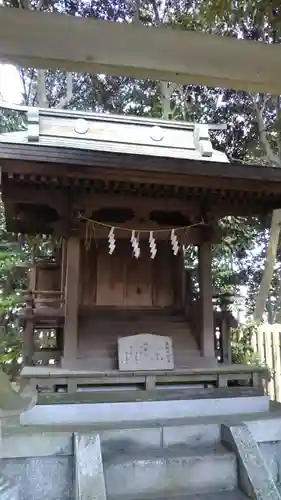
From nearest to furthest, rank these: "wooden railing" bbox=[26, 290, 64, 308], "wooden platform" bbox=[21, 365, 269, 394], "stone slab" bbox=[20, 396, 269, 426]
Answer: "stone slab" bbox=[20, 396, 269, 426] < "wooden platform" bbox=[21, 365, 269, 394] < "wooden railing" bbox=[26, 290, 64, 308]

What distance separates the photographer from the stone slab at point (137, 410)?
4859 millimetres

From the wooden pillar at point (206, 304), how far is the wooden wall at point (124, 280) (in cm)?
90

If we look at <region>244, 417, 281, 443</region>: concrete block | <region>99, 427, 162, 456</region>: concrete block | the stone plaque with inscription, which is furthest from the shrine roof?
<region>99, 427, 162, 456</region>: concrete block

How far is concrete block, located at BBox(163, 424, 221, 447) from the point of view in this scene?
4.48 metres

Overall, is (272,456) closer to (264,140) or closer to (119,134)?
(119,134)

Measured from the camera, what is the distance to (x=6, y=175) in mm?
5359

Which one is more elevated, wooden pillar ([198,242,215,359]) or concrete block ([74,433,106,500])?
wooden pillar ([198,242,215,359])

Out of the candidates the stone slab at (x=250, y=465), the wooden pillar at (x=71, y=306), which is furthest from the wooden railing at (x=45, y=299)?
the stone slab at (x=250, y=465)

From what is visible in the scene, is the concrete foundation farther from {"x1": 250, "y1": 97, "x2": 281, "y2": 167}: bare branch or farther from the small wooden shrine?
{"x1": 250, "y1": 97, "x2": 281, "y2": 167}: bare branch

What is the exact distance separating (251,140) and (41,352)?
1041 centimetres

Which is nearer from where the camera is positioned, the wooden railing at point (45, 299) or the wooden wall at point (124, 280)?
the wooden railing at point (45, 299)

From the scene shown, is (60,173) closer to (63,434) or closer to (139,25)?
(63,434)

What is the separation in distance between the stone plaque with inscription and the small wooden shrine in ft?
0.38

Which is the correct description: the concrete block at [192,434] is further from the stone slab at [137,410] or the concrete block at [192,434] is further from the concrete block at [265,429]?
the stone slab at [137,410]
